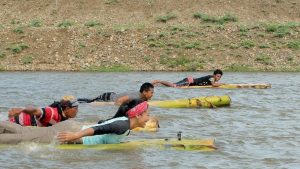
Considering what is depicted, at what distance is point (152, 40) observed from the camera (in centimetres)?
4359

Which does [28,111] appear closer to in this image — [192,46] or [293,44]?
[192,46]

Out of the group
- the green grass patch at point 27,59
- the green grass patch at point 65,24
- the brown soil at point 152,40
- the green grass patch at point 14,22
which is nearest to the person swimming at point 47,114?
the brown soil at point 152,40

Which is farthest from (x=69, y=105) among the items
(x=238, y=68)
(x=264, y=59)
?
(x=264, y=59)

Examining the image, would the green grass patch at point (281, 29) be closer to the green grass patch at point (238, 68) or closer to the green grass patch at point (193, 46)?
the green grass patch at point (193, 46)

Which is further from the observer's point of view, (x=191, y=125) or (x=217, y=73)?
(x=217, y=73)

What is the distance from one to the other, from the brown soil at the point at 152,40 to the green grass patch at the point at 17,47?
3.5 inches

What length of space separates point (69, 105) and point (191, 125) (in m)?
5.22

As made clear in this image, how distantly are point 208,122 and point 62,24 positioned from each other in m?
32.5

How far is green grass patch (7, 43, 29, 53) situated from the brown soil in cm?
9

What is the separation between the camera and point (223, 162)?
1170 centimetres

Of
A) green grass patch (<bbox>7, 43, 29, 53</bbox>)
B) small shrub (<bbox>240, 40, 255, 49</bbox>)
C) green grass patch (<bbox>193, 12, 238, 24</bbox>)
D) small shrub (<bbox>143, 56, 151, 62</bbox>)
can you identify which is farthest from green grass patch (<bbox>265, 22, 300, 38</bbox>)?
green grass patch (<bbox>7, 43, 29, 53</bbox>)

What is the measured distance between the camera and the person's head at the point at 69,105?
1214 centimetres

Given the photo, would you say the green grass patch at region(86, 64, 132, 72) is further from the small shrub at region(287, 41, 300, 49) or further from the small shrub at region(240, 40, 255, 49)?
the small shrub at region(287, 41, 300, 49)

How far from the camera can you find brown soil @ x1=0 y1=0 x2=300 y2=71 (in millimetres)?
40625
